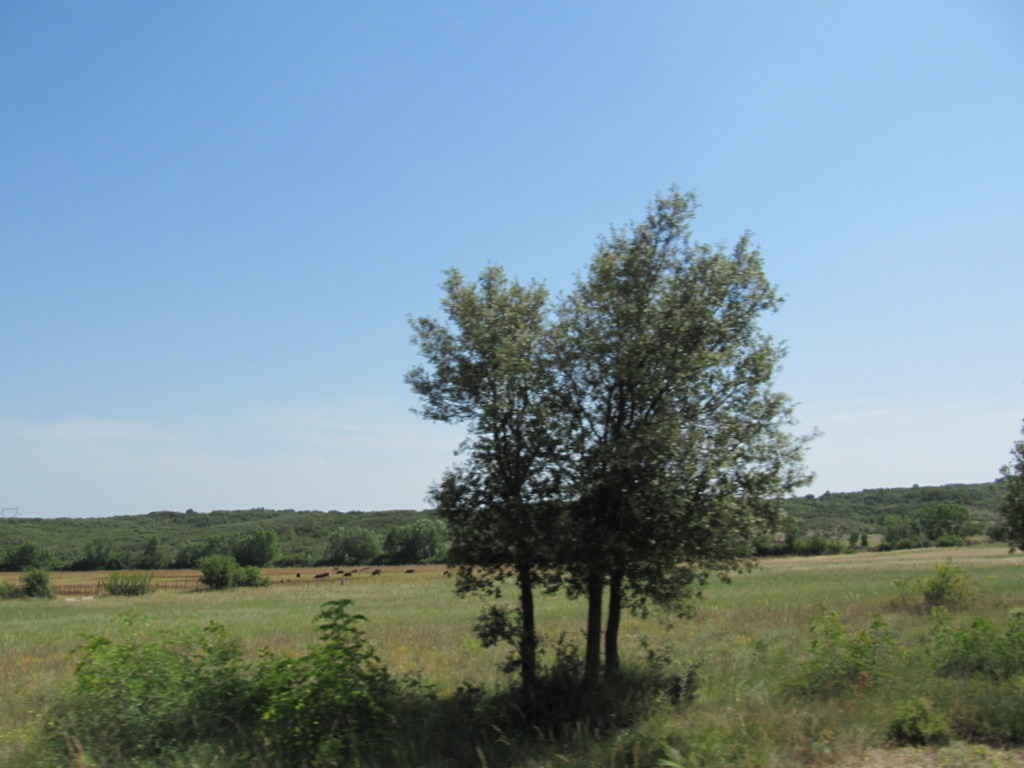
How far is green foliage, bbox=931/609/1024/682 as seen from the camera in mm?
11469

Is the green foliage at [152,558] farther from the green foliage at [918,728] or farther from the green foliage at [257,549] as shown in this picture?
the green foliage at [918,728]

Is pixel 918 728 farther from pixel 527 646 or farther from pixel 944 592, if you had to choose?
pixel 944 592

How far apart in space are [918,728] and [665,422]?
4882mm

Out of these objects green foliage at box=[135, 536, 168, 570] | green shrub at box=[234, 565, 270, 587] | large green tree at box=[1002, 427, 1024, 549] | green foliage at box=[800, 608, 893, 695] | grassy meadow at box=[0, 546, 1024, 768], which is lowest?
green foliage at box=[135, 536, 168, 570]

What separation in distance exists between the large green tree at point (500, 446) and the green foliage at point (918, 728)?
4871mm

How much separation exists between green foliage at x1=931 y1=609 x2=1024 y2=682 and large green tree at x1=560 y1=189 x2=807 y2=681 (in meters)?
4.11

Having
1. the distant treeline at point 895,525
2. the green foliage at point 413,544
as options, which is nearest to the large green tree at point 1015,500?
the distant treeline at point 895,525

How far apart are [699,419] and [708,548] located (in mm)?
1918

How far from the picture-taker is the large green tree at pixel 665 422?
10.2m

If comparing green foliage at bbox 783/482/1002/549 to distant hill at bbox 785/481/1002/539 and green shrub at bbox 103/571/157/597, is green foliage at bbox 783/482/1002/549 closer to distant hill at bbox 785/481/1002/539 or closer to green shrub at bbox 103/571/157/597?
distant hill at bbox 785/481/1002/539

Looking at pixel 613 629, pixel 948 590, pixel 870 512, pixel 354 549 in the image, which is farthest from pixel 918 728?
pixel 870 512

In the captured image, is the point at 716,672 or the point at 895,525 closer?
the point at 716,672

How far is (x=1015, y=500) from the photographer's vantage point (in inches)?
615

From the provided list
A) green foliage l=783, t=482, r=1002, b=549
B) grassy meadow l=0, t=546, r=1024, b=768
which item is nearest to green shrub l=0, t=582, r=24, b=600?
grassy meadow l=0, t=546, r=1024, b=768
